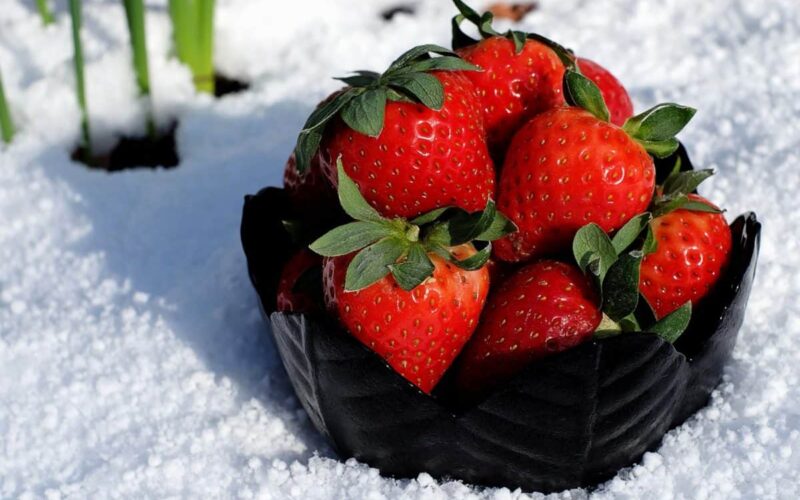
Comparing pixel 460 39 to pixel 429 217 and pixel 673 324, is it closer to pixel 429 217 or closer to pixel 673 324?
pixel 429 217

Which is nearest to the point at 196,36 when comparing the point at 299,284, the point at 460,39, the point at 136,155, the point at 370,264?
the point at 136,155

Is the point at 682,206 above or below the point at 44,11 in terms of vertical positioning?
above

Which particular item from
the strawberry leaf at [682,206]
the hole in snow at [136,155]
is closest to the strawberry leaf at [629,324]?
the strawberry leaf at [682,206]

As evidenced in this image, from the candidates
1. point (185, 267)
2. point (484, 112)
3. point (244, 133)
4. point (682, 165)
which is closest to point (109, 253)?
point (185, 267)

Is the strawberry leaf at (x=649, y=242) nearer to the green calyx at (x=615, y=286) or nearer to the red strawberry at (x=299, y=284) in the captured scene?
the green calyx at (x=615, y=286)

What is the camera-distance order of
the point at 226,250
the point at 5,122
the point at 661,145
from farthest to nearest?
the point at 5,122, the point at 226,250, the point at 661,145
